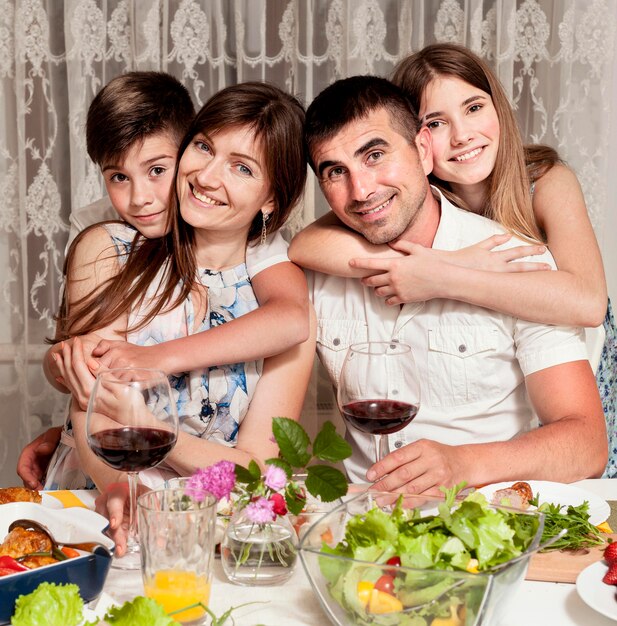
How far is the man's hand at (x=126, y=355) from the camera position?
57.3 inches

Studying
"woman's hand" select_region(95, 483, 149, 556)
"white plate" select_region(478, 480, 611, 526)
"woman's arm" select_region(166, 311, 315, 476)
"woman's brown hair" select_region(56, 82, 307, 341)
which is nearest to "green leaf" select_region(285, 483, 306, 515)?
"woman's hand" select_region(95, 483, 149, 556)

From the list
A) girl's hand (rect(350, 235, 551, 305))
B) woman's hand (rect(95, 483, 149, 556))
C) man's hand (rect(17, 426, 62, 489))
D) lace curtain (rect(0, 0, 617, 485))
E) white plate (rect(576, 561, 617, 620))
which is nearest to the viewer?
white plate (rect(576, 561, 617, 620))

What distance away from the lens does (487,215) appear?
6.53 feet

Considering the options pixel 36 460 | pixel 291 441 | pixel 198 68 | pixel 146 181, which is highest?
pixel 198 68

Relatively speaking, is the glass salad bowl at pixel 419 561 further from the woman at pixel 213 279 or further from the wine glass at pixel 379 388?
the woman at pixel 213 279

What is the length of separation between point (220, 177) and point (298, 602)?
0.93 metres

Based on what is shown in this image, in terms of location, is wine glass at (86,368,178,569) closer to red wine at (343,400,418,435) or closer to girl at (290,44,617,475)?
red wine at (343,400,418,435)

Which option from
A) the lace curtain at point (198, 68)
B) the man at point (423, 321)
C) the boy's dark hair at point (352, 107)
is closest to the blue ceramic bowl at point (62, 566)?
the man at point (423, 321)

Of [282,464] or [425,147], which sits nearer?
[282,464]

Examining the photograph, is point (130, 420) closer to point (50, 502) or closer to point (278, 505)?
point (278, 505)

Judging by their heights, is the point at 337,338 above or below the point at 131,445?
below

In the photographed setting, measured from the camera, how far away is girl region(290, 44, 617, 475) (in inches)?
67.1

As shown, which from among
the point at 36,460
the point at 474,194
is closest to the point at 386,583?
the point at 36,460

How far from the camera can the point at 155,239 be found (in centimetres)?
181
